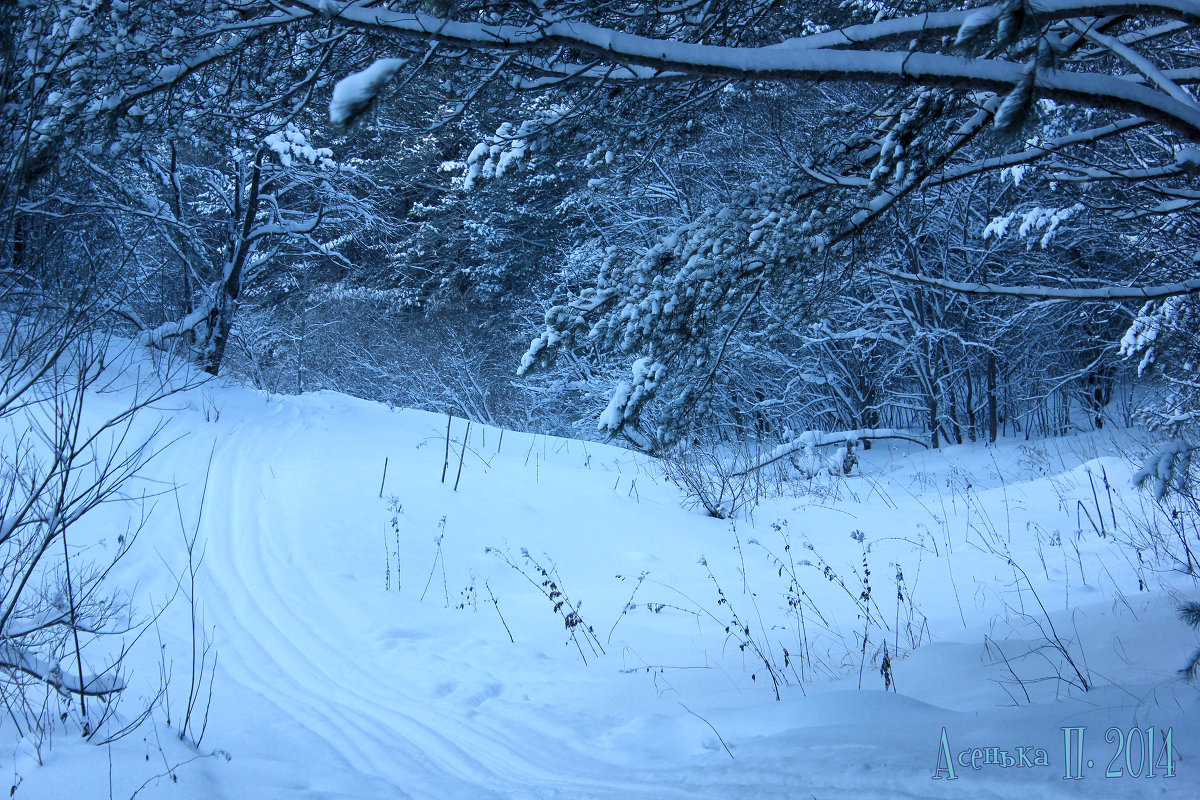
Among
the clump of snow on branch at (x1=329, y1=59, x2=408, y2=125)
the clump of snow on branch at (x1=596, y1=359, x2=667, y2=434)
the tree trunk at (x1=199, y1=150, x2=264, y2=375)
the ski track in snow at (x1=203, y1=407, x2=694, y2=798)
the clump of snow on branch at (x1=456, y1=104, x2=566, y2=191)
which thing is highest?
the tree trunk at (x1=199, y1=150, x2=264, y2=375)

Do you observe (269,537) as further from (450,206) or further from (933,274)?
(450,206)

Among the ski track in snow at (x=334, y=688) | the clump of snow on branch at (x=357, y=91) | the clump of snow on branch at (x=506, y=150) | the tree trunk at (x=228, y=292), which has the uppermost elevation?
the tree trunk at (x=228, y=292)

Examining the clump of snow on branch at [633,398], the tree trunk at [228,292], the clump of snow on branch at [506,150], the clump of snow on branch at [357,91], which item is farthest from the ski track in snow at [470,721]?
the tree trunk at [228,292]

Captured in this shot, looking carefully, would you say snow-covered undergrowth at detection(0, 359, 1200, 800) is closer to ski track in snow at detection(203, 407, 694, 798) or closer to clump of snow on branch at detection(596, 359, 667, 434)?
ski track in snow at detection(203, 407, 694, 798)

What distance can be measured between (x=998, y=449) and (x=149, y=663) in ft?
38.6

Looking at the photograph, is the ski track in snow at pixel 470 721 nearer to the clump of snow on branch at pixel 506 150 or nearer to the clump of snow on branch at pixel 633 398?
the clump of snow on branch at pixel 633 398

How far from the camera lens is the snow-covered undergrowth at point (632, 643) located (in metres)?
2.46

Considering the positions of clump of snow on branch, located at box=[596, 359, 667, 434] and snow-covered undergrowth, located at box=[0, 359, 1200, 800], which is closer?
snow-covered undergrowth, located at box=[0, 359, 1200, 800]

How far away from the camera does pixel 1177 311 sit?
524cm

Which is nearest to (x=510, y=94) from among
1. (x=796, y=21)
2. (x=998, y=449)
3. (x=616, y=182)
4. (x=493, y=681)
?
(x=616, y=182)

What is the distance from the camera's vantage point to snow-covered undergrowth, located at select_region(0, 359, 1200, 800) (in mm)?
2461

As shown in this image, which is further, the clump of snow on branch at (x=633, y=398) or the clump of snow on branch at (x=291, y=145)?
the clump of snow on branch at (x=291, y=145)

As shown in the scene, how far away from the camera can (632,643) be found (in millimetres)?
4230

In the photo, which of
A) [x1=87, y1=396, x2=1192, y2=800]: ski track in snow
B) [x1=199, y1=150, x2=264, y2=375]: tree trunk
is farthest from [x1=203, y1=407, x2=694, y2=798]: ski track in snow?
[x1=199, y1=150, x2=264, y2=375]: tree trunk
